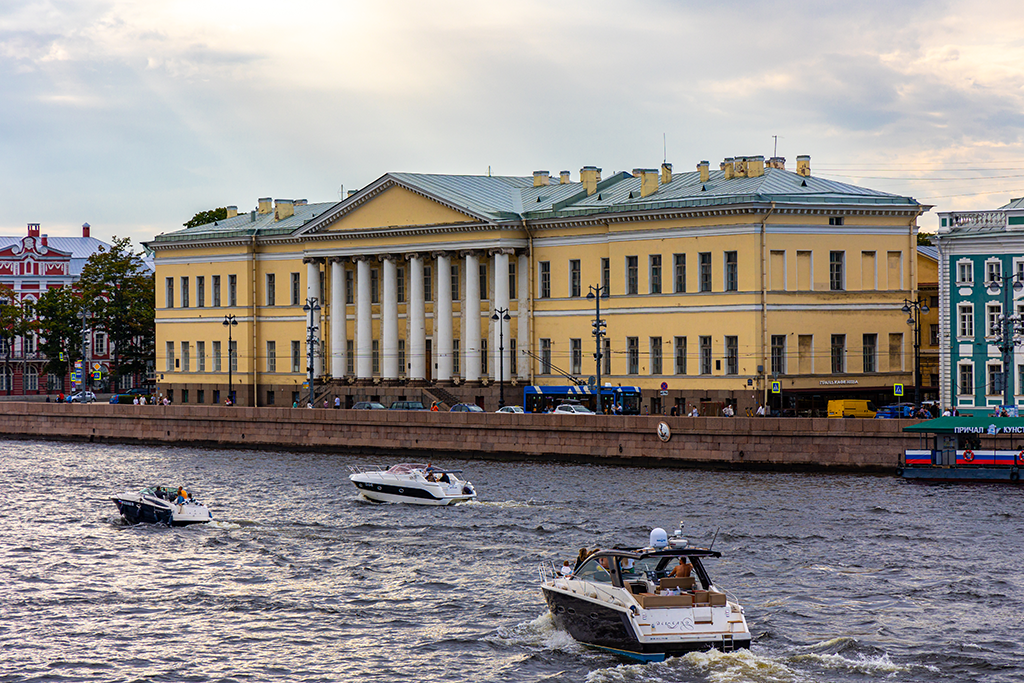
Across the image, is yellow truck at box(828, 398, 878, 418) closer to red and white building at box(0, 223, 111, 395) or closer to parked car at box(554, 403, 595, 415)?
parked car at box(554, 403, 595, 415)

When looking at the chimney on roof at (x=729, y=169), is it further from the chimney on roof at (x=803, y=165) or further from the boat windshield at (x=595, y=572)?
the boat windshield at (x=595, y=572)

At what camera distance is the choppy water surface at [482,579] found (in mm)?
25500

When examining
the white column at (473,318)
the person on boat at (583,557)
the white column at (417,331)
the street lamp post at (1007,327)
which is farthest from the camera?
the white column at (417,331)

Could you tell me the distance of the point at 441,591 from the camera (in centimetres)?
3142

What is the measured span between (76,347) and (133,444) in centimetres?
4051

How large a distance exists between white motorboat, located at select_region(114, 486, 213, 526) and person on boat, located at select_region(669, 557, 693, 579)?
65.9 feet

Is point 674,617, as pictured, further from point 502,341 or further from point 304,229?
point 304,229

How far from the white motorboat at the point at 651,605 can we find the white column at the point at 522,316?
48164mm

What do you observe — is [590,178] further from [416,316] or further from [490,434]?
[490,434]

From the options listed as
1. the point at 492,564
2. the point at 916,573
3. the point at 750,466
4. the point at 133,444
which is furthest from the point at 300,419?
the point at 916,573

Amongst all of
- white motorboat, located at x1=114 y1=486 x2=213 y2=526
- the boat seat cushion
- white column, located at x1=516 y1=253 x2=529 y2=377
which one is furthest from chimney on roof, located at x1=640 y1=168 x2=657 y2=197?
the boat seat cushion

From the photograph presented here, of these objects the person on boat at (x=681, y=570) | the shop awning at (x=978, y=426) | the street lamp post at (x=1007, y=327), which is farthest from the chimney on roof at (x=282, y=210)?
the person on boat at (x=681, y=570)

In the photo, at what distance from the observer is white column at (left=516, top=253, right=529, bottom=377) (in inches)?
2933

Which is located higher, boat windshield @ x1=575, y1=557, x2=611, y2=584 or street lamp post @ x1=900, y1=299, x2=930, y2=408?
street lamp post @ x1=900, y1=299, x2=930, y2=408
